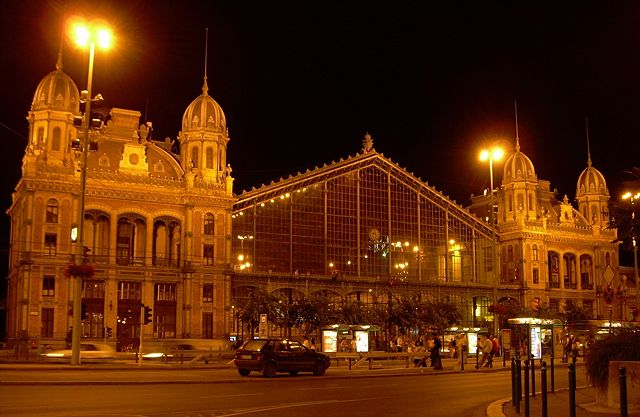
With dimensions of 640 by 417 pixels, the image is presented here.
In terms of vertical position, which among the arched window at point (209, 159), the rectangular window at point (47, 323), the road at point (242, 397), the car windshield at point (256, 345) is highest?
the arched window at point (209, 159)

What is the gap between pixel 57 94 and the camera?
6694 centimetres

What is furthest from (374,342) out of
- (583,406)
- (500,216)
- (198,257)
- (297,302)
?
(583,406)

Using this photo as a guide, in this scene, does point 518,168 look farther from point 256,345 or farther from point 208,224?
point 256,345

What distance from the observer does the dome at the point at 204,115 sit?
73.4m

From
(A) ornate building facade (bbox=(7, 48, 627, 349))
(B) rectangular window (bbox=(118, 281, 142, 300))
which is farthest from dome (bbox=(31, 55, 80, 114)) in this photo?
(B) rectangular window (bbox=(118, 281, 142, 300))

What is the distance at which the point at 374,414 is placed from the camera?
1789 cm

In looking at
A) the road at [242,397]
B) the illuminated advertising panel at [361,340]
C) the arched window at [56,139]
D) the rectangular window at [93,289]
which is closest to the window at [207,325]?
the rectangular window at [93,289]

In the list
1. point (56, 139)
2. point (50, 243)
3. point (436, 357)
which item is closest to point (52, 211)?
point (50, 243)

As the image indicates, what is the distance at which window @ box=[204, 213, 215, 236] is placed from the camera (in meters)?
70.9

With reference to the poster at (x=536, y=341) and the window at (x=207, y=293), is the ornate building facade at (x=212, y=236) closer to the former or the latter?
the window at (x=207, y=293)

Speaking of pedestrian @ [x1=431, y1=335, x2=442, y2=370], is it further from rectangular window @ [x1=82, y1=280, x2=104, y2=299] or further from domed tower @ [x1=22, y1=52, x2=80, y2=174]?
domed tower @ [x1=22, y1=52, x2=80, y2=174]

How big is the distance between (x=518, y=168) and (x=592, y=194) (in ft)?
42.1

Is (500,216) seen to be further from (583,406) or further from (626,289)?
(583,406)

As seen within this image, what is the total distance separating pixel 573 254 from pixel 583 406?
80.2 metres
